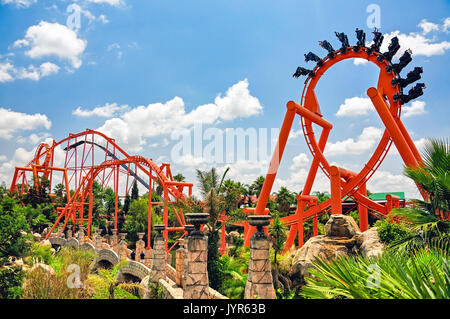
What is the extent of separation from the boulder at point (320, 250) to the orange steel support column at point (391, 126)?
189 inches

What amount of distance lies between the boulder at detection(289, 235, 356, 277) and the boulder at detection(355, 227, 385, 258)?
31 cm

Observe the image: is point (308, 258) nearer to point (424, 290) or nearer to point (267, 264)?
point (267, 264)

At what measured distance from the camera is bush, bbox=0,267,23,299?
11.6 m

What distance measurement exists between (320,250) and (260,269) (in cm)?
776

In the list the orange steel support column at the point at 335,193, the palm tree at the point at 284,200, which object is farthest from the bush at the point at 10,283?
the palm tree at the point at 284,200

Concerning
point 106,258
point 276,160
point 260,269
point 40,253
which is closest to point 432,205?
point 260,269

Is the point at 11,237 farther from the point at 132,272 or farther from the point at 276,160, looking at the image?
the point at 276,160

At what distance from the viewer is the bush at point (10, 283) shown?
457 inches

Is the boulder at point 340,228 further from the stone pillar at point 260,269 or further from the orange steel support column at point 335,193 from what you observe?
the stone pillar at point 260,269

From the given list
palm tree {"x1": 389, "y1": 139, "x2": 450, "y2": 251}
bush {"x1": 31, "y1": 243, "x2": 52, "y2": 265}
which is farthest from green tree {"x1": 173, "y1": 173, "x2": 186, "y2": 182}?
palm tree {"x1": 389, "y1": 139, "x2": 450, "y2": 251}

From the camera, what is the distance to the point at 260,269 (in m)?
6.98
